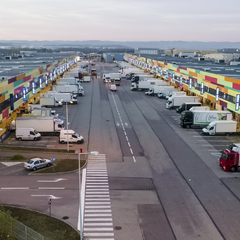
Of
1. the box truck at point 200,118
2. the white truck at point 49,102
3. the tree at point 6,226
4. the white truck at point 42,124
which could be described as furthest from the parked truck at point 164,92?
the tree at point 6,226

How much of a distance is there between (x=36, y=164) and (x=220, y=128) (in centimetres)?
2545

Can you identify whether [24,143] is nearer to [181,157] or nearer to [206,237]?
[181,157]

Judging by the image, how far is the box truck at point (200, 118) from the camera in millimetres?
47938

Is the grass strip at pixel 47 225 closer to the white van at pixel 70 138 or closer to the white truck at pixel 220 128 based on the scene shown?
the white van at pixel 70 138

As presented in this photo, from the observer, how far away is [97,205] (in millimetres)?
24297

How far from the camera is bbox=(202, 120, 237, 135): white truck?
44469 mm

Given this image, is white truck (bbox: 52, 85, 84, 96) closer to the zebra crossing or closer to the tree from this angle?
the zebra crossing

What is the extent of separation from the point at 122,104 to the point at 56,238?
49496mm

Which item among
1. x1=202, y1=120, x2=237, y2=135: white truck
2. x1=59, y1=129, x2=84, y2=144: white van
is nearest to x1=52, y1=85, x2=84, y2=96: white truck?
x1=59, y1=129, x2=84, y2=144: white van

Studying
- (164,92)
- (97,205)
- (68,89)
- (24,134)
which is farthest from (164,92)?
(97,205)

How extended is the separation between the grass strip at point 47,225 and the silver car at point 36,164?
7792 millimetres

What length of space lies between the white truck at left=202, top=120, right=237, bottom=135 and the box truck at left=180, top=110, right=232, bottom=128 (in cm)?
316

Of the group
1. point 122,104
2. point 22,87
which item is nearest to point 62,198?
point 22,87

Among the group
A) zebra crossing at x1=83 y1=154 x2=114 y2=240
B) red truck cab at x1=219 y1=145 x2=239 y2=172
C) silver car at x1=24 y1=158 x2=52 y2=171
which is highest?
red truck cab at x1=219 y1=145 x2=239 y2=172
